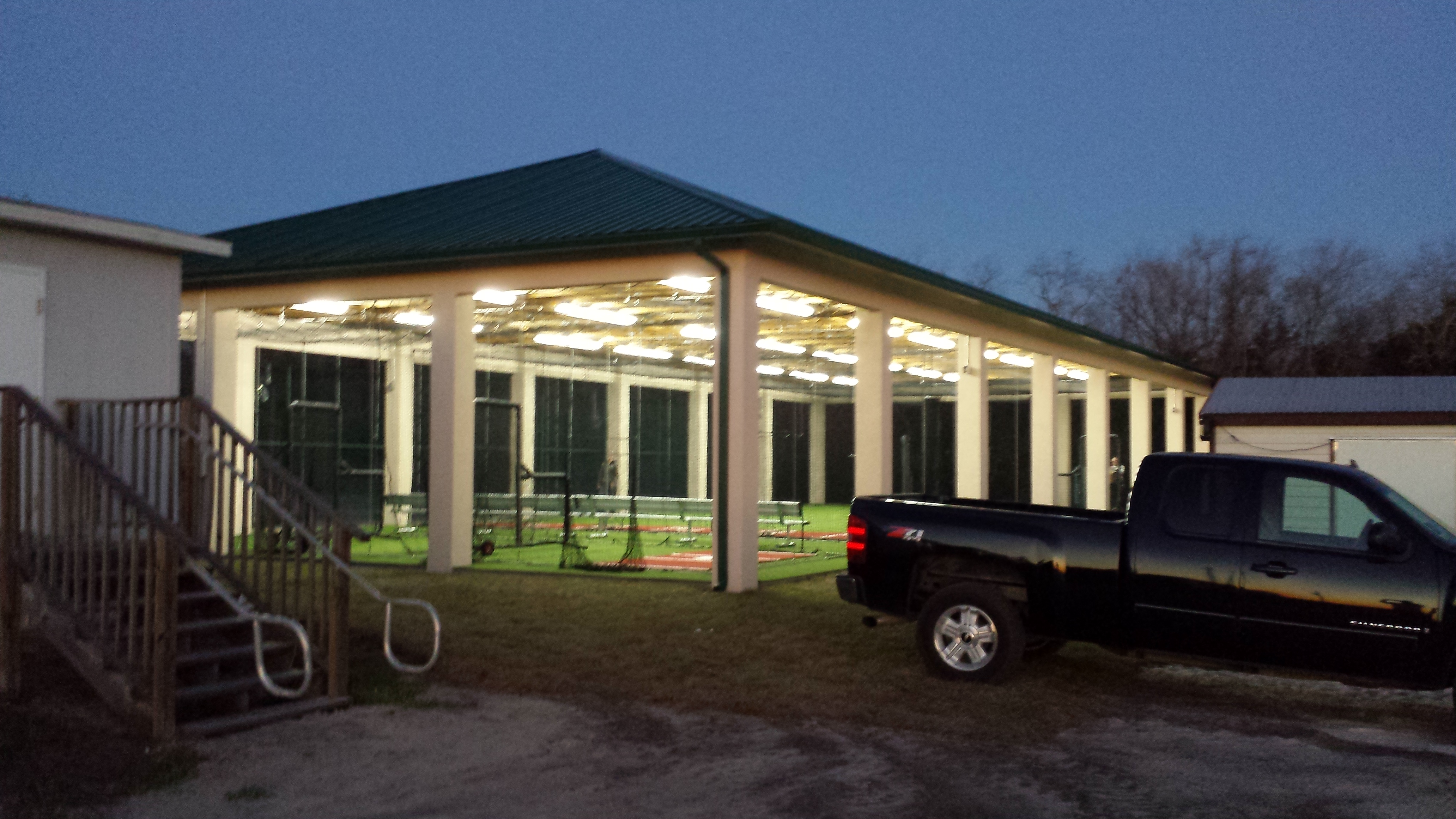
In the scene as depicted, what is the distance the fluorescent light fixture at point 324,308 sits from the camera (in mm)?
17375

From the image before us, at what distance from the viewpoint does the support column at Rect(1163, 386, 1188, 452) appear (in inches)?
1329

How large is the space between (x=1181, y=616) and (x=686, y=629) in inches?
182

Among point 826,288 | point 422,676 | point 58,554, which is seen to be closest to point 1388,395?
point 826,288

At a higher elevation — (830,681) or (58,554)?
(58,554)

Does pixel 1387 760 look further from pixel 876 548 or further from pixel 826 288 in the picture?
pixel 826 288

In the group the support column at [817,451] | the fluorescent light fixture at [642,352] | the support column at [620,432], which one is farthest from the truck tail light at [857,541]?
the support column at [817,451]

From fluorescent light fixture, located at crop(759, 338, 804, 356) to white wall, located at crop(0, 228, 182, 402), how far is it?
1105 cm

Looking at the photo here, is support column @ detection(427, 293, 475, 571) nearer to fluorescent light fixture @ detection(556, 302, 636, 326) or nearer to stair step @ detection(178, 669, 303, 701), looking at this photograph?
fluorescent light fixture @ detection(556, 302, 636, 326)

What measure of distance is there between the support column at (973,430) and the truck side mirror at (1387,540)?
38.8ft

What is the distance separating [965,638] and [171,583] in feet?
17.9

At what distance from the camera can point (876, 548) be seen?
9.84m

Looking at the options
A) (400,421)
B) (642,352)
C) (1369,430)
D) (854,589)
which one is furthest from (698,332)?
(1369,430)

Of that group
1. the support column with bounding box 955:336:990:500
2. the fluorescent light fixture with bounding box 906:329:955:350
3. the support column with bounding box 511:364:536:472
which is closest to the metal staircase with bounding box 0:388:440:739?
the support column with bounding box 511:364:536:472

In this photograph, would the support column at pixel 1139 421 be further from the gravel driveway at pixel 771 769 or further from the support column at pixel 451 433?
the gravel driveway at pixel 771 769
